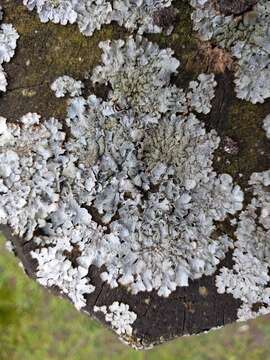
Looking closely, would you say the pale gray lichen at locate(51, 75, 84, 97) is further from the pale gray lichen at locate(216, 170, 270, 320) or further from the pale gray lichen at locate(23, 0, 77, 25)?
the pale gray lichen at locate(216, 170, 270, 320)

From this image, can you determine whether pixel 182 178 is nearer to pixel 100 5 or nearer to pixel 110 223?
pixel 110 223

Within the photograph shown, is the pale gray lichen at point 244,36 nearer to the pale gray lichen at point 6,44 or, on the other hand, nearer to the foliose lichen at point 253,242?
the foliose lichen at point 253,242

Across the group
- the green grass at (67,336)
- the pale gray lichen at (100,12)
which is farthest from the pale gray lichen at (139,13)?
the green grass at (67,336)

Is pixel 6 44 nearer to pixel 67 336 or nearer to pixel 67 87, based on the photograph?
pixel 67 87

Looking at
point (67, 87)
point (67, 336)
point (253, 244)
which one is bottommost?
point (67, 336)

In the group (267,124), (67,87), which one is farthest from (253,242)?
(67,87)

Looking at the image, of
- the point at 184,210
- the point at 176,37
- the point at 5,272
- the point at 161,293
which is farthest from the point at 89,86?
the point at 5,272
